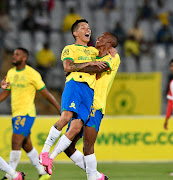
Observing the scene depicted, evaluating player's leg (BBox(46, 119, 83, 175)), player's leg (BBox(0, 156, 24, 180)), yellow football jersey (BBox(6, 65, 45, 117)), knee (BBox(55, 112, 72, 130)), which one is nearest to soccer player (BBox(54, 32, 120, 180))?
player's leg (BBox(46, 119, 83, 175))

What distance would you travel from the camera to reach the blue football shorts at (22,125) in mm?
7812

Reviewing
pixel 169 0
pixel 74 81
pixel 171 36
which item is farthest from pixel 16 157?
pixel 169 0

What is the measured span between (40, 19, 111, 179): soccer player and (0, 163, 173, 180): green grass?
7.52ft

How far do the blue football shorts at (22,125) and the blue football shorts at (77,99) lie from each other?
1.88 m

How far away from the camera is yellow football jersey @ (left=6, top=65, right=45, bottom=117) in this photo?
7.91 metres

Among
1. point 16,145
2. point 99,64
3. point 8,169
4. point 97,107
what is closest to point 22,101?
point 16,145

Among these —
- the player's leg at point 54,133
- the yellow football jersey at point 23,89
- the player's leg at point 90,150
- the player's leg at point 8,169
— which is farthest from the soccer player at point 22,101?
the player's leg at point 54,133

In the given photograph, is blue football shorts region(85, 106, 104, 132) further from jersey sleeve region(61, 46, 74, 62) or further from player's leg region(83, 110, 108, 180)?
jersey sleeve region(61, 46, 74, 62)

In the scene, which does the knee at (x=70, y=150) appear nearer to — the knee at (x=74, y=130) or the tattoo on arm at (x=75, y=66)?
the knee at (x=74, y=130)

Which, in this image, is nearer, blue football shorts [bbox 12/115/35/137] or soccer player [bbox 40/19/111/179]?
soccer player [bbox 40/19/111/179]

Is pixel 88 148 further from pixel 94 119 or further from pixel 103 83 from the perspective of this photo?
pixel 103 83

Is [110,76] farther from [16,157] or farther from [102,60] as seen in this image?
[16,157]

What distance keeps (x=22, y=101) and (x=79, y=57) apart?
80.0 inches

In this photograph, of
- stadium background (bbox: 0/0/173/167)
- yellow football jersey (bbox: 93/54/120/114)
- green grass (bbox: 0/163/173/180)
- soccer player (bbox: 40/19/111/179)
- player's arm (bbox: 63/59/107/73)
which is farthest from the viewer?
stadium background (bbox: 0/0/173/167)
